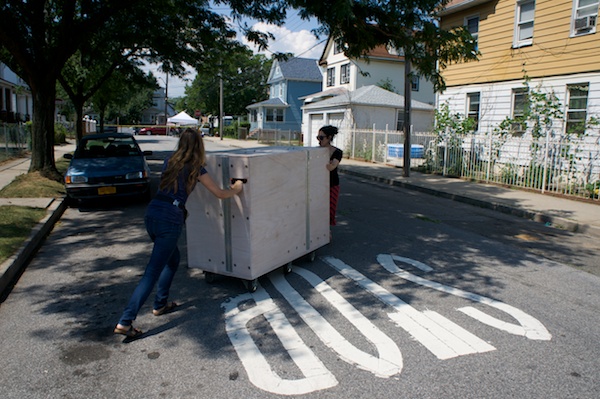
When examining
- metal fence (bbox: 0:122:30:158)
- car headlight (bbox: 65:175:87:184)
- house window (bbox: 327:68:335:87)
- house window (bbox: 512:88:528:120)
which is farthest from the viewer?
house window (bbox: 327:68:335:87)

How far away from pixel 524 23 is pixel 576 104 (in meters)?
3.48

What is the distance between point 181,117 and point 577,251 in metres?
51.9

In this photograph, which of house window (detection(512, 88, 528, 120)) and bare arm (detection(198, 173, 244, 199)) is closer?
bare arm (detection(198, 173, 244, 199))

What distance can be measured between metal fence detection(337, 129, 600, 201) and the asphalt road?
6270 millimetres

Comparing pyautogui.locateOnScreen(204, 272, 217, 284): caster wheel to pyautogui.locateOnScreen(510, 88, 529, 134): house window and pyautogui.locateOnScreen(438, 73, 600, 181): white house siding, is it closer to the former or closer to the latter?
pyautogui.locateOnScreen(438, 73, 600, 181): white house siding

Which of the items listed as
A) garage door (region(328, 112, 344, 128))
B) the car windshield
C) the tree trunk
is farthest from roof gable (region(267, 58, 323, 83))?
the car windshield

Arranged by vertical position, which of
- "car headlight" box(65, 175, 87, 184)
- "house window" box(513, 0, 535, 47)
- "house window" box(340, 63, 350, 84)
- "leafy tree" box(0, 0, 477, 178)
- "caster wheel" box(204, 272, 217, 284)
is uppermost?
"house window" box(340, 63, 350, 84)

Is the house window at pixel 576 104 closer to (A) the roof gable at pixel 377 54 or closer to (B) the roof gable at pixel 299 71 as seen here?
(A) the roof gable at pixel 377 54

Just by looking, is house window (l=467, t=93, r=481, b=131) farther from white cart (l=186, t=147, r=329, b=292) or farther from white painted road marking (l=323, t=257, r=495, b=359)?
white painted road marking (l=323, t=257, r=495, b=359)

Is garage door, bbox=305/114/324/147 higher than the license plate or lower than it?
higher

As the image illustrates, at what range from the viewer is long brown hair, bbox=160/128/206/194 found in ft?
13.4

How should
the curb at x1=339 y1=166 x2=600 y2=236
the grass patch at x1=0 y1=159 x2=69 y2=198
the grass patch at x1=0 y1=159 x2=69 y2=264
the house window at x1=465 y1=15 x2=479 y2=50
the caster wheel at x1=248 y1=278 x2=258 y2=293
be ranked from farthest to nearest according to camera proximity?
the house window at x1=465 y1=15 x2=479 y2=50
the grass patch at x1=0 y1=159 x2=69 y2=198
the curb at x1=339 y1=166 x2=600 y2=236
the grass patch at x1=0 y1=159 x2=69 y2=264
the caster wheel at x1=248 y1=278 x2=258 y2=293

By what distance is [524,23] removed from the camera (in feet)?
52.7

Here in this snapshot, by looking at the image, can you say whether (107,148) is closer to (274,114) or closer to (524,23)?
(524,23)
